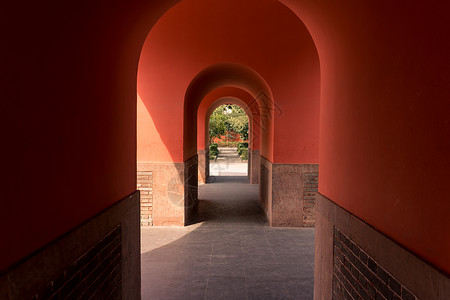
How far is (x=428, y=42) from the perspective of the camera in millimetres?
1886

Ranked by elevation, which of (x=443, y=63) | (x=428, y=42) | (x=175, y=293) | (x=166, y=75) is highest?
(x=166, y=75)

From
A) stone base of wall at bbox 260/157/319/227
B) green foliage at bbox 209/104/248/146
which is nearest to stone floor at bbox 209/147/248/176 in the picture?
green foliage at bbox 209/104/248/146

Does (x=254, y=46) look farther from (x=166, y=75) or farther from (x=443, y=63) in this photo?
(x=443, y=63)

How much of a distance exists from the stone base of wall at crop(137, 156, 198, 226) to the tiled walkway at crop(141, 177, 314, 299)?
359 mm

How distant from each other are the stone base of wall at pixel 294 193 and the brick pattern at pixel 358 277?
4889 mm

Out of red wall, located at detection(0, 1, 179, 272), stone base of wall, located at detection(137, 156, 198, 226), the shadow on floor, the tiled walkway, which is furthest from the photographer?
the shadow on floor

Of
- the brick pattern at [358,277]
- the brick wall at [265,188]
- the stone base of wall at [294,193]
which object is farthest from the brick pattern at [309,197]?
the brick pattern at [358,277]

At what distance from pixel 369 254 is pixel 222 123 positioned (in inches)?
1247

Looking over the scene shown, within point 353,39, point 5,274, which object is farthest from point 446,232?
point 5,274

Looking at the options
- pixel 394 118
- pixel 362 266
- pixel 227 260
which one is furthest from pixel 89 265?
pixel 227 260

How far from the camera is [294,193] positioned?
834 centimetres

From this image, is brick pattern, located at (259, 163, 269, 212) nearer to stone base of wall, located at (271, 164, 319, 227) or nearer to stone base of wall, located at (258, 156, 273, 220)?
stone base of wall, located at (258, 156, 273, 220)

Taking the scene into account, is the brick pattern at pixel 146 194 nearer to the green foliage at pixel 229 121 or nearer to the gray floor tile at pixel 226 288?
the gray floor tile at pixel 226 288

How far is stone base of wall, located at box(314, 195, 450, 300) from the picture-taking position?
6.29 feet
